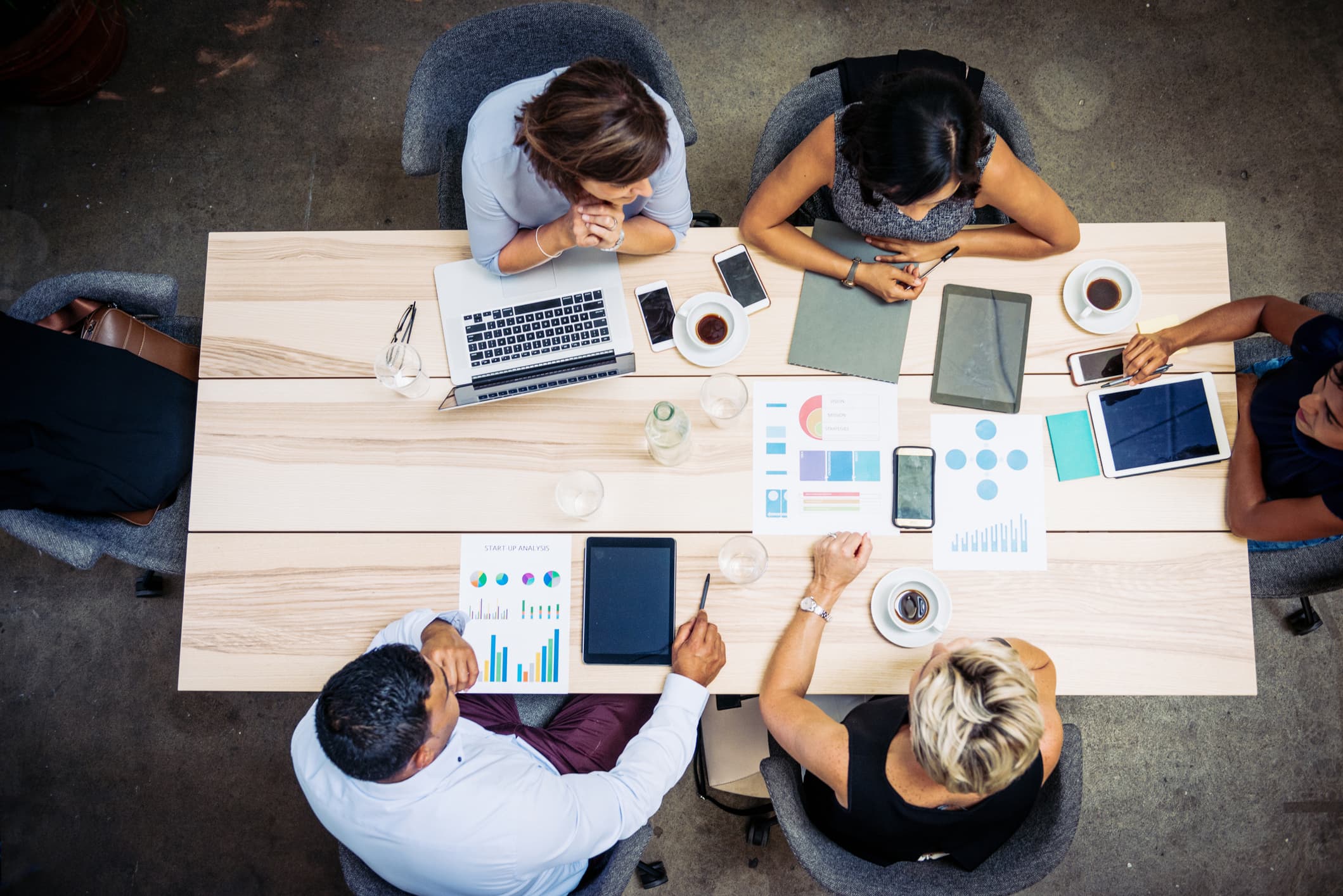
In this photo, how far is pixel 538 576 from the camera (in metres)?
1.58

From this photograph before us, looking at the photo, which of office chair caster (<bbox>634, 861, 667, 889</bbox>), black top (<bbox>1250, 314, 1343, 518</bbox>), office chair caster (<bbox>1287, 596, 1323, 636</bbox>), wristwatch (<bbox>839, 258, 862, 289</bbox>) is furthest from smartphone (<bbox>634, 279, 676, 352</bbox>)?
office chair caster (<bbox>1287, 596, 1323, 636</bbox>)

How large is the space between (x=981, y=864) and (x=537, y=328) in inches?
54.9

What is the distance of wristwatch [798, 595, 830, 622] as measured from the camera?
152cm

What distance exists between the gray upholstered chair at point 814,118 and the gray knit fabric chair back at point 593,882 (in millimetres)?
1412

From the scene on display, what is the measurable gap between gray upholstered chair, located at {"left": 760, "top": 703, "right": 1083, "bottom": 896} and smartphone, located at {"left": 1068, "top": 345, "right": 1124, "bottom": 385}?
0.71 meters

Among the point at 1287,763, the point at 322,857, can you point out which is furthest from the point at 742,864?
the point at 1287,763

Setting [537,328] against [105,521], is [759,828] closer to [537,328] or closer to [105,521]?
[537,328]

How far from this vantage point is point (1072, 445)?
62.3 inches

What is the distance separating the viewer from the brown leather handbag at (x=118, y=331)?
5.93ft

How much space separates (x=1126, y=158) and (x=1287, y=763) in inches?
77.7

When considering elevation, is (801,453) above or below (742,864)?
above

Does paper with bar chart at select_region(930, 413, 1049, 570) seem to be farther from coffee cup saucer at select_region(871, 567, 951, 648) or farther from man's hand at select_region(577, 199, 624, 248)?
man's hand at select_region(577, 199, 624, 248)

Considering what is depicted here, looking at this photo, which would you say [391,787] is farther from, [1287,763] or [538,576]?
[1287,763]

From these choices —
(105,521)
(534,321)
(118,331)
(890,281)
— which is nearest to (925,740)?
(890,281)
